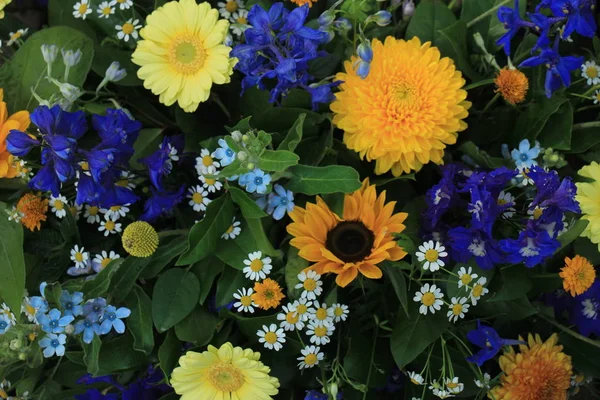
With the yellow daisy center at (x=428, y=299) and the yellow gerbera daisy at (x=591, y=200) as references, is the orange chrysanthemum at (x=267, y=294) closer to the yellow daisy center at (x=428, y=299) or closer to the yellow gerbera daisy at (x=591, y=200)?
the yellow daisy center at (x=428, y=299)

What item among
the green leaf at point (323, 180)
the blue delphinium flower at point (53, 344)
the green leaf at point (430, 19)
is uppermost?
the green leaf at point (430, 19)

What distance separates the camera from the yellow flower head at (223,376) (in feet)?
2.37

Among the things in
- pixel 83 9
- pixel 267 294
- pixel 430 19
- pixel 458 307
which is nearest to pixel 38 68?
pixel 83 9

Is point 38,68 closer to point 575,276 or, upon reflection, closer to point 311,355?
point 311,355

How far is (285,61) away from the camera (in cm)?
65

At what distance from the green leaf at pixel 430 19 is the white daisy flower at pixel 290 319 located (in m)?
0.44

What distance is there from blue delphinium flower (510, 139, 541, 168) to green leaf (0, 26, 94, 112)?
61 centimetres

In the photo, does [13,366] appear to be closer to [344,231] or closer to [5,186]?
[5,186]

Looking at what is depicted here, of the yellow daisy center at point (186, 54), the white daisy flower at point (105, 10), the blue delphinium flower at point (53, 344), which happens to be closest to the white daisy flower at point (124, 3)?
the white daisy flower at point (105, 10)

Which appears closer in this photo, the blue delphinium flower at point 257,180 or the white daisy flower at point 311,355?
the blue delphinium flower at point 257,180

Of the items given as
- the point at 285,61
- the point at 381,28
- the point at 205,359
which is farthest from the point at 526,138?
the point at 205,359

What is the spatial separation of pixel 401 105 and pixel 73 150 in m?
0.40

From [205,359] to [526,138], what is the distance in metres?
0.55

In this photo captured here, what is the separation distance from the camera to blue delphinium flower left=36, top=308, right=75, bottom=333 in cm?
68
